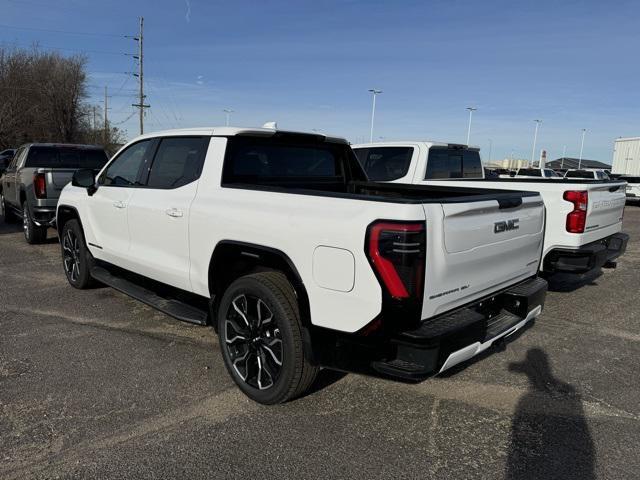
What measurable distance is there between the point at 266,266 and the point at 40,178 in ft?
21.4

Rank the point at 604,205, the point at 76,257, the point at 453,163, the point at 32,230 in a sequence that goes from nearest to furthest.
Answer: the point at 604,205, the point at 76,257, the point at 453,163, the point at 32,230

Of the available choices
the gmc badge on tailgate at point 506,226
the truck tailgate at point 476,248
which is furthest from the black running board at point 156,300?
the gmc badge on tailgate at point 506,226

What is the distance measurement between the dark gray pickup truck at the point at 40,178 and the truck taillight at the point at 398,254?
7170mm

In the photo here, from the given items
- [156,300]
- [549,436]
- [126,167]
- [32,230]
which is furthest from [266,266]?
[32,230]

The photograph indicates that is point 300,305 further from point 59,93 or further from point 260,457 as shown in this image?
point 59,93

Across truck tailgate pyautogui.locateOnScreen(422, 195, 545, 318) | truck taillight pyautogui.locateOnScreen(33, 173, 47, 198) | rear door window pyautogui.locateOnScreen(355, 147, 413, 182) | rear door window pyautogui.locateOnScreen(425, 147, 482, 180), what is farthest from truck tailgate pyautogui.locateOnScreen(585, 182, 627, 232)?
truck taillight pyautogui.locateOnScreen(33, 173, 47, 198)

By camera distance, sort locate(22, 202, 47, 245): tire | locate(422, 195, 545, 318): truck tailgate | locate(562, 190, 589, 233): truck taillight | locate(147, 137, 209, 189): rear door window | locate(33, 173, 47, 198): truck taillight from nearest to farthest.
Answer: locate(422, 195, 545, 318): truck tailgate → locate(147, 137, 209, 189): rear door window → locate(562, 190, 589, 233): truck taillight → locate(33, 173, 47, 198): truck taillight → locate(22, 202, 47, 245): tire

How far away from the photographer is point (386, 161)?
304 inches

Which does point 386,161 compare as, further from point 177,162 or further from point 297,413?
point 297,413

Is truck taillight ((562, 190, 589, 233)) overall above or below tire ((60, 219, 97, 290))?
above

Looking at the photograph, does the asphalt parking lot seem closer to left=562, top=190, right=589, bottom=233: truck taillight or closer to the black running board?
the black running board

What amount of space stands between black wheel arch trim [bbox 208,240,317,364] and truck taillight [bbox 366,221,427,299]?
21.8 inches

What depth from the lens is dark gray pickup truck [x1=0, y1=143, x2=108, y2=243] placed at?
27.2 feet

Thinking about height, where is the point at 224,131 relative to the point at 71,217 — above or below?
above
